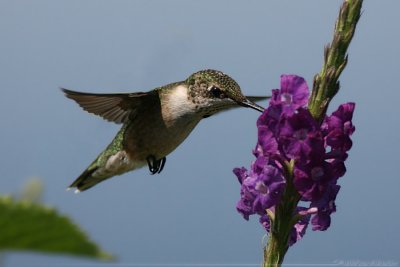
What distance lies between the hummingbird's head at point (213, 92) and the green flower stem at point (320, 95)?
189 cm

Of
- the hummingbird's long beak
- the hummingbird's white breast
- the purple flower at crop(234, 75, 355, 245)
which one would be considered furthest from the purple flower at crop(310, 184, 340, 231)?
the hummingbird's white breast

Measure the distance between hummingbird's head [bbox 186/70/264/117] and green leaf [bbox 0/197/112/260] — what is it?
3.59 meters

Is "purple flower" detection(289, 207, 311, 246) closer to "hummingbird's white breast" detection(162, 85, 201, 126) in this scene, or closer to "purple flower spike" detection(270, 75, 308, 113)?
"purple flower spike" detection(270, 75, 308, 113)

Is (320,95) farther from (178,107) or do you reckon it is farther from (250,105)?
(178,107)

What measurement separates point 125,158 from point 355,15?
306 cm

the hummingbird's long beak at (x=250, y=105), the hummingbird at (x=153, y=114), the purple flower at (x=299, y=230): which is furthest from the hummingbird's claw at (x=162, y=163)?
the purple flower at (x=299, y=230)

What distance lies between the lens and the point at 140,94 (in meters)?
4.77

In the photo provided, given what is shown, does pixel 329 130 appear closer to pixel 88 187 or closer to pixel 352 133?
pixel 352 133

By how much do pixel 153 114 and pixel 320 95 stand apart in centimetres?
285

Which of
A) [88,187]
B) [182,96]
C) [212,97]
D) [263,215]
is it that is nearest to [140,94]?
[182,96]

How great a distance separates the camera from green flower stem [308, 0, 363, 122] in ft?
7.07

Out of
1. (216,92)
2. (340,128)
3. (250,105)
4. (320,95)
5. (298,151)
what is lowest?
(298,151)

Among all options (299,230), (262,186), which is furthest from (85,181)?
(262,186)

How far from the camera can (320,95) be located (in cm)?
217
